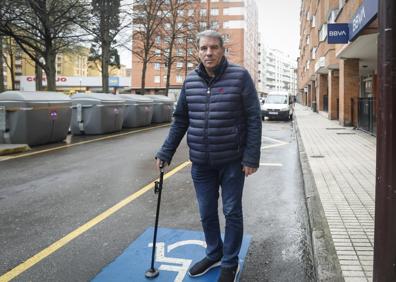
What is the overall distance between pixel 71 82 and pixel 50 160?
79.1 metres

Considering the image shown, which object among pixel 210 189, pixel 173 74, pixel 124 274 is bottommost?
pixel 124 274

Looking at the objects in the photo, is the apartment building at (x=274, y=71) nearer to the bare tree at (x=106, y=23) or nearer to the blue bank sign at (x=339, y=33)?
the bare tree at (x=106, y=23)

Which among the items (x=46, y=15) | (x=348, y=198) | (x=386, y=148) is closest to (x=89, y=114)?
(x=46, y=15)

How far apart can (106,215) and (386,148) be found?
12.6 ft

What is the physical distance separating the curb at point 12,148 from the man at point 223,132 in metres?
9.29

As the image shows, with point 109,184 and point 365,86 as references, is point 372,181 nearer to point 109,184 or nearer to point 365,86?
point 109,184

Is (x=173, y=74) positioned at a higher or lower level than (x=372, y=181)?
higher

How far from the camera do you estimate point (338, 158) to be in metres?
10.2

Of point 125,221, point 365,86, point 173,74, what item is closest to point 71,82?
point 173,74

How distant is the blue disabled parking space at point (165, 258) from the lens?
148 inches

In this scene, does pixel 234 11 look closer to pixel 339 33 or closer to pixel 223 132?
pixel 339 33

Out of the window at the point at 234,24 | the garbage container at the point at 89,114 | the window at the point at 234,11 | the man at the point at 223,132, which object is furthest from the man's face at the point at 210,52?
the window at the point at 234,11

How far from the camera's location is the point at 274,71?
579 ft

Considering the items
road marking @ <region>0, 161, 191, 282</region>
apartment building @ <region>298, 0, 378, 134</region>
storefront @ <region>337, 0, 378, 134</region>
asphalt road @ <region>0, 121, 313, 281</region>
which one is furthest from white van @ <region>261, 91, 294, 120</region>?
road marking @ <region>0, 161, 191, 282</region>
